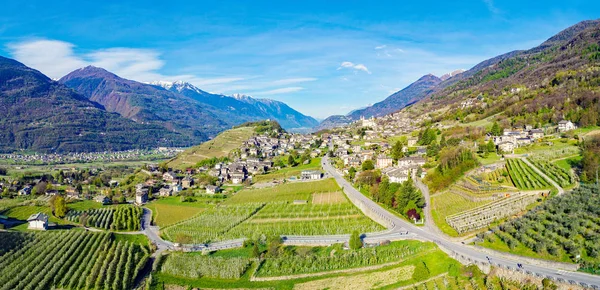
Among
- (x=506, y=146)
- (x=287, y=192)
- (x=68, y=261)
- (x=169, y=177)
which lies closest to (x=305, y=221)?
(x=287, y=192)

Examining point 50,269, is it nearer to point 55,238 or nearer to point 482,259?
point 55,238

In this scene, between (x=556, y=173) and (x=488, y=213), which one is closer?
(x=488, y=213)

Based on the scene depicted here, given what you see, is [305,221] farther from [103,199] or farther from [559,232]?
[103,199]

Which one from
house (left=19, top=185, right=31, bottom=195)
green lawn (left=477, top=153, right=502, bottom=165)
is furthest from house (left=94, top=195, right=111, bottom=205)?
green lawn (left=477, top=153, right=502, bottom=165)

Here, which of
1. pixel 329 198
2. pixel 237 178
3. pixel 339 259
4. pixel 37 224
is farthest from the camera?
pixel 237 178

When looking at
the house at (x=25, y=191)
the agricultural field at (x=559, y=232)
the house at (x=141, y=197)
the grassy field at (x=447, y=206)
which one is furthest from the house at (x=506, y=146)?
the house at (x=25, y=191)

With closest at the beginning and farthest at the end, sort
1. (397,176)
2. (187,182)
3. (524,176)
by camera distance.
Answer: (524,176) < (397,176) < (187,182)

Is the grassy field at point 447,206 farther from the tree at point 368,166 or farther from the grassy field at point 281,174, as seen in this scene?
the grassy field at point 281,174

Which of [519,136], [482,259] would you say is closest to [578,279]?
[482,259]
